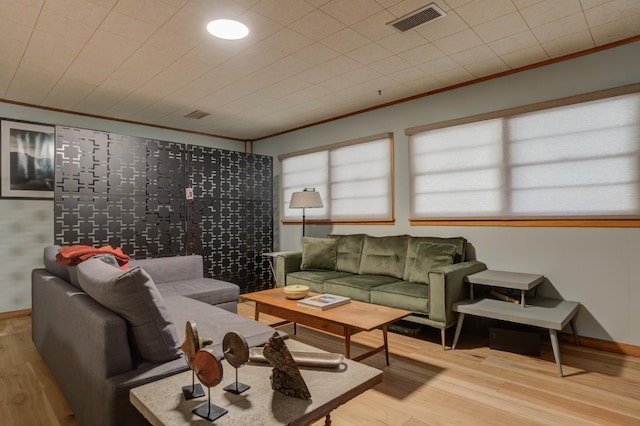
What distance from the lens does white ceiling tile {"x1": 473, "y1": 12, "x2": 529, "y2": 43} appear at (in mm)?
2576

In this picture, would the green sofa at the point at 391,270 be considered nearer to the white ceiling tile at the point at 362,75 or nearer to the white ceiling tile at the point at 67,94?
the white ceiling tile at the point at 362,75

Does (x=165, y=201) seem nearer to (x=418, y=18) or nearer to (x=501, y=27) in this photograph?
(x=418, y=18)

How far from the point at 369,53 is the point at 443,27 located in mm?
639

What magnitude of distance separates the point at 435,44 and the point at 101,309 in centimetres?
293

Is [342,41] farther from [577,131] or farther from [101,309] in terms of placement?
[101,309]

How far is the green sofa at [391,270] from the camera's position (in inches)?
121

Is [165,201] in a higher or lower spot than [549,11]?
lower

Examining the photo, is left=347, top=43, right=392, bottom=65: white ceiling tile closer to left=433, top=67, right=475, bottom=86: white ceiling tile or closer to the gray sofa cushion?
left=433, top=67, right=475, bottom=86: white ceiling tile

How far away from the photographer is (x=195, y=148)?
4730mm

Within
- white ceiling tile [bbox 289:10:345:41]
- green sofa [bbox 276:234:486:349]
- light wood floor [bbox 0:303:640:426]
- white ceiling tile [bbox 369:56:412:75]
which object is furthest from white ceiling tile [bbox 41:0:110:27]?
green sofa [bbox 276:234:486:349]

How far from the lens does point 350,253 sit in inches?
174

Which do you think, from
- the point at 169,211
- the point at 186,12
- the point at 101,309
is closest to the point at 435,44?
the point at 186,12

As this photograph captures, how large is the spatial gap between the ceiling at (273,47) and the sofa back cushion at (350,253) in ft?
5.47

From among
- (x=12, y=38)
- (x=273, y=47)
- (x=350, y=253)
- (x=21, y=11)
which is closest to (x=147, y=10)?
(x=21, y=11)
